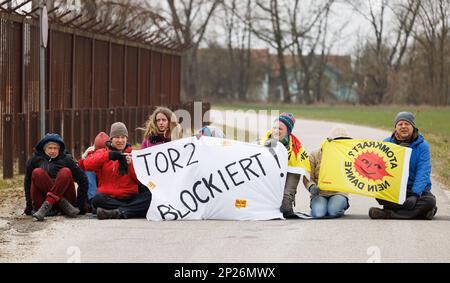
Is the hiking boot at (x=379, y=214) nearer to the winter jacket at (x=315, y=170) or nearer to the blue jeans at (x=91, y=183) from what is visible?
the winter jacket at (x=315, y=170)

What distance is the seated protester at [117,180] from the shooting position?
12.3m

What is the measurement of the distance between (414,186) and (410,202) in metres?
0.19

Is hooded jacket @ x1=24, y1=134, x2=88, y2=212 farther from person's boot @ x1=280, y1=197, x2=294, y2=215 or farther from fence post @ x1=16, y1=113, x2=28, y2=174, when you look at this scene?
fence post @ x1=16, y1=113, x2=28, y2=174

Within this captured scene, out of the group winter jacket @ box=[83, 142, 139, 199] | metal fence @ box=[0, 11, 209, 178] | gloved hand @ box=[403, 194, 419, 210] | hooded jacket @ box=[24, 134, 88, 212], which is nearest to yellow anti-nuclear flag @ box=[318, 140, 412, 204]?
gloved hand @ box=[403, 194, 419, 210]

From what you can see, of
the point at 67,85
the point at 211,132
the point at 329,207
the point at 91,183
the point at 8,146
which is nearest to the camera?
the point at 329,207

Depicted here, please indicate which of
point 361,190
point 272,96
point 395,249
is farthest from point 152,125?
point 272,96

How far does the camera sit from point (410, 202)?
12.2 m

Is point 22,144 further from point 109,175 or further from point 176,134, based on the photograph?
point 109,175

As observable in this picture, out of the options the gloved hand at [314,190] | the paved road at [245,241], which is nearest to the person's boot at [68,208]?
the paved road at [245,241]

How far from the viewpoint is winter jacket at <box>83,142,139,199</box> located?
1233 cm

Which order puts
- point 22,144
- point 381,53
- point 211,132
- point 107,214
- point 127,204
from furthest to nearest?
point 381,53, point 22,144, point 211,132, point 127,204, point 107,214

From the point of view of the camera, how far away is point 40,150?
12.4m

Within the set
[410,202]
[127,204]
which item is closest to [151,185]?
[127,204]

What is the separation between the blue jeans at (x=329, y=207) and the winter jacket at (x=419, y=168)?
2.61 feet
